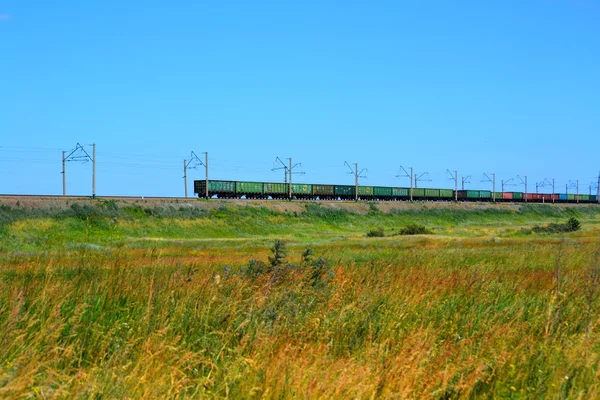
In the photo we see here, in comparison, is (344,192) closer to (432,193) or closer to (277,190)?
(277,190)

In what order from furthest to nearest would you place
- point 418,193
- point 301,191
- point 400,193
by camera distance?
1. point 418,193
2. point 400,193
3. point 301,191

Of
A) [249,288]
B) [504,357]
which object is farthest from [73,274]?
[504,357]

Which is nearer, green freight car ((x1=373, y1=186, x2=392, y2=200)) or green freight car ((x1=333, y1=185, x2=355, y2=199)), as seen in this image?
green freight car ((x1=333, y1=185, x2=355, y2=199))

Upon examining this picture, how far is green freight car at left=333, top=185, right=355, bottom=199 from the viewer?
296 feet

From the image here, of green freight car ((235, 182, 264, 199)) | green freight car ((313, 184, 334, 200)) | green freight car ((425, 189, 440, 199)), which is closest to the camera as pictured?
green freight car ((235, 182, 264, 199))

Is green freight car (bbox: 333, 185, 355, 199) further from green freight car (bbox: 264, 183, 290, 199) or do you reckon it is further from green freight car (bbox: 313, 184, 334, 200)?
green freight car (bbox: 264, 183, 290, 199)

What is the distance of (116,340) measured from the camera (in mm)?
6590

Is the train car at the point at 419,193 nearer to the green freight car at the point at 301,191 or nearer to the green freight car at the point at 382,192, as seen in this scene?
the green freight car at the point at 382,192

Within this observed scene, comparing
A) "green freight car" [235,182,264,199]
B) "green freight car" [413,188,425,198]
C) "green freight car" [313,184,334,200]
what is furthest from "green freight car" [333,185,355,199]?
"green freight car" [413,188,425,198]

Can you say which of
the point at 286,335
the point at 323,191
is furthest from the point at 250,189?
the point at 286,335

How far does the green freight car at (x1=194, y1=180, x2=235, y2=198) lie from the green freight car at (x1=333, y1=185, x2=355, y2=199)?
18.8 meters

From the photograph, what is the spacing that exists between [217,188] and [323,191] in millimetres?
18565

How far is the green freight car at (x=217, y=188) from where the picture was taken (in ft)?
244

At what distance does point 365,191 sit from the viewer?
9406cm
